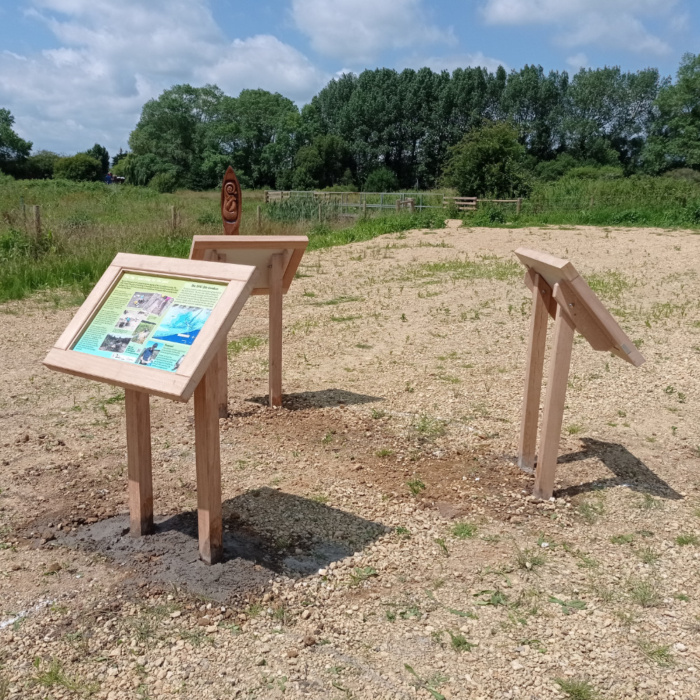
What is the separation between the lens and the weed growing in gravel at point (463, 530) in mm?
3777

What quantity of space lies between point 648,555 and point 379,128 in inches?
2902

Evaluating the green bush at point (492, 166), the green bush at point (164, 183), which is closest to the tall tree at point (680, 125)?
the green bush at point (492, 166)

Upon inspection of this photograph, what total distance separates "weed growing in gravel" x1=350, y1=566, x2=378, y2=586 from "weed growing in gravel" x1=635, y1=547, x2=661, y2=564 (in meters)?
1.36

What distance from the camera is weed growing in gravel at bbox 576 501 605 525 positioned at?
Answer: 4000 millimetres

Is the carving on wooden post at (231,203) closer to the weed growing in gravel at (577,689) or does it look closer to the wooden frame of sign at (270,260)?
the wooden frame of sign at (270,260)

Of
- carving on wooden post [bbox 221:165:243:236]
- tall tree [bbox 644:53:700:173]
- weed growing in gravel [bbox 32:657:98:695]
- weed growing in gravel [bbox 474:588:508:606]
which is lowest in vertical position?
weed growing in gravel [bbox 32:657:98:695]

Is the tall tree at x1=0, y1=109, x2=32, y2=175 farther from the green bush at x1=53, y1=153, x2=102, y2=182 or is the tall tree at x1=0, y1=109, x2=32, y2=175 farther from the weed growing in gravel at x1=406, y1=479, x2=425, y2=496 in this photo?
the weed growing in gravel at x1=406, y1=479, x2=425, y2=496

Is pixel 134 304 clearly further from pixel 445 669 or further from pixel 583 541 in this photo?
pixel 583 541

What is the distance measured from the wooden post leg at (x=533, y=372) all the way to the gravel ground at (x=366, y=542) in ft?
0.52

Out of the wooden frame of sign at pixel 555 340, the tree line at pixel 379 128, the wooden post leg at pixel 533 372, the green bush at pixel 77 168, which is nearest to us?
the wooden frame of sign at pixel 555 340

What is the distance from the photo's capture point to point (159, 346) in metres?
3.03

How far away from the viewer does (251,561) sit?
3.41 m

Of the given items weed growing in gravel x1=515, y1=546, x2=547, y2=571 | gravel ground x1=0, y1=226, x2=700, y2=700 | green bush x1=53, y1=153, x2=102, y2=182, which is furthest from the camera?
green bush x1=53, y1=153, x2=102, y2=182

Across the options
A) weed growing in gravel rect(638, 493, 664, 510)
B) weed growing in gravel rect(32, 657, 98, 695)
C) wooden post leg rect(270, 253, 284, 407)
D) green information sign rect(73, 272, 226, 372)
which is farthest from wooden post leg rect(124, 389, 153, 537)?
weed growing in gravel rect(638, 493, 664, 510)
